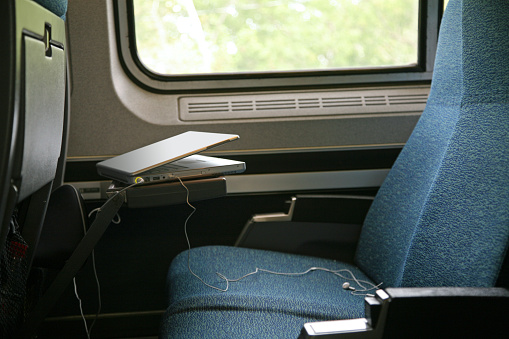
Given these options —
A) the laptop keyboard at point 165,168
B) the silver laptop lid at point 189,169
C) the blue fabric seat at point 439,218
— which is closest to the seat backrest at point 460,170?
the blue fabric seat at point 439,218

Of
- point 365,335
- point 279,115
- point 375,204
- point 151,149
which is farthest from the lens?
point 279,115

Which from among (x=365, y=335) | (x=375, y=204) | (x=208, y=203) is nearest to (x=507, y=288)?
(x=365, y=335)

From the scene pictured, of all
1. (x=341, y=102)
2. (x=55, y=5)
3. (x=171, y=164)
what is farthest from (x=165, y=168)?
(x=341, y=102)

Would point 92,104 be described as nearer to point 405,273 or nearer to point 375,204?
point 375,204

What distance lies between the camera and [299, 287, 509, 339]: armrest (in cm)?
91

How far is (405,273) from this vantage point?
1286 mm

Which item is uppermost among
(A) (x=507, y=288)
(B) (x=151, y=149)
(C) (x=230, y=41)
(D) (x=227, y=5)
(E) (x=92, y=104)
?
(D) (x=227, y=5)

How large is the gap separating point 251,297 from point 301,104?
963mm

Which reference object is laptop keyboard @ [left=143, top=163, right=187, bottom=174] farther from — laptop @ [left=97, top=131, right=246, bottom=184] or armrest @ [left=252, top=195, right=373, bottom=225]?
armrest @ [left=252, top=195, right=373, bottom=225]

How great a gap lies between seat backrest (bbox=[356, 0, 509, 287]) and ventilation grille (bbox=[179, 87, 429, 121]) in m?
0.55

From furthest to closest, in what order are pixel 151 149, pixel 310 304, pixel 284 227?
pixel 284 227
pixel 151 149
pixel 310 304

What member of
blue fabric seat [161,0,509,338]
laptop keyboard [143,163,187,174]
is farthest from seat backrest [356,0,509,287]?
laptop keyboard [143,163,187,174]

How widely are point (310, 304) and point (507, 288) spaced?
0.47 metres

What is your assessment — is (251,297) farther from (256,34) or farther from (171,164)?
(256,34)
